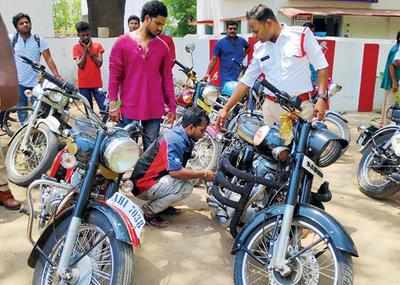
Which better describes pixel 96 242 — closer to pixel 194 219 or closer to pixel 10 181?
pixel 194 219

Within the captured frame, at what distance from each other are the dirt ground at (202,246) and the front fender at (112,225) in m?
0.49

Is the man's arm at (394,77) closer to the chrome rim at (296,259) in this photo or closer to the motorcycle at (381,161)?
the motorcycle at (381,161)

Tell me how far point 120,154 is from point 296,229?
0.99 metres

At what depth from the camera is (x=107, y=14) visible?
1012 cm

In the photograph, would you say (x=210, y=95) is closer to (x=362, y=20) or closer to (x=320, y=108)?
(x=320, y=108)

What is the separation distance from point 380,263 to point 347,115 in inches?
223

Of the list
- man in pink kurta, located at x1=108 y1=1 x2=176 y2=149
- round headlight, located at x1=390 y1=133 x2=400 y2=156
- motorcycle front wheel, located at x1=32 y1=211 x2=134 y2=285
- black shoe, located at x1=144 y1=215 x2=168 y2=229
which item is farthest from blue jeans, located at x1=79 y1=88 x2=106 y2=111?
motorcycle front wheel, located at x1=32 y1=211 x2=134 y2=285

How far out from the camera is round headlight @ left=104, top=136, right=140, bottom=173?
226 cm

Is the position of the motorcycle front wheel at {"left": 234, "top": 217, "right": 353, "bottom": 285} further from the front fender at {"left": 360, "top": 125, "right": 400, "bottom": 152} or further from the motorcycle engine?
the front fender at {"left": 360, "top": 125, "right": 400, "bottom": 152}

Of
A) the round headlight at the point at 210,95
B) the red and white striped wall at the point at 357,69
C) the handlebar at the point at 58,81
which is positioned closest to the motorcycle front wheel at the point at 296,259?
the handlebar at the point at 58,81

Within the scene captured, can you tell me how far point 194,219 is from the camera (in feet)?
12.3

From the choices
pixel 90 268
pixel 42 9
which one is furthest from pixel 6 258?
pixel 42 9

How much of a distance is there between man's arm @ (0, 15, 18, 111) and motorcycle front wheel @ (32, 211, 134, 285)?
0.68 metres

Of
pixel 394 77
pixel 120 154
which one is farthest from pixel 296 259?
pixel 394 77
